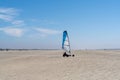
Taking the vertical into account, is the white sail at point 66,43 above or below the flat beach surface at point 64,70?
above

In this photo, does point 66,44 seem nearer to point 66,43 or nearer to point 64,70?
point 66,43

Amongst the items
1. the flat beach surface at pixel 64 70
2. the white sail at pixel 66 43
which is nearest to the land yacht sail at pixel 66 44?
the white sail at pixel 66 43

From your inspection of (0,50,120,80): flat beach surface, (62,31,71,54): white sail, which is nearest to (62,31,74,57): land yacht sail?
(62,31,71,54): white sail

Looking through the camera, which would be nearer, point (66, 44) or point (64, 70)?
point (64, 70)

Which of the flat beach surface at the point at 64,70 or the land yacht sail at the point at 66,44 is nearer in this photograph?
the flat beach surface at the point at 64,70

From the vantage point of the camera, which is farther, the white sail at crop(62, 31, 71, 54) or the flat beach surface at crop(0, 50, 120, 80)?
the white sail at crop(62, 31, 71, 54)

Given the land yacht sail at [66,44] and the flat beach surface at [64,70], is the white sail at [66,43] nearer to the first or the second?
the land yacht sail at [66,44]

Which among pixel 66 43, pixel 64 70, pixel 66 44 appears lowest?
pixel 64 70

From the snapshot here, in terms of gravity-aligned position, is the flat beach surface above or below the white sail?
below

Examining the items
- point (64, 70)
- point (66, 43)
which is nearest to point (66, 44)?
point (66, 43)

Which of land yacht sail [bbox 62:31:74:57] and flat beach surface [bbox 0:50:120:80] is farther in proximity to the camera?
land yacht sail [bbox 62:31:74:57]

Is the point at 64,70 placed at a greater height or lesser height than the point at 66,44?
lesser

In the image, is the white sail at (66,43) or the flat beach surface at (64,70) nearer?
the flat beach surface at (64,70)

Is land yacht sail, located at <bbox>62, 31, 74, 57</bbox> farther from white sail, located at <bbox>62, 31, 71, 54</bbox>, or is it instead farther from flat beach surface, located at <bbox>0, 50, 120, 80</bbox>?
flat beach surface, located at <bbox>0, 50, 120, 80</bbox>
